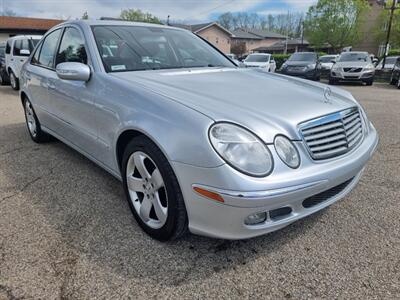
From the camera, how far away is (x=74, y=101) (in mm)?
3178

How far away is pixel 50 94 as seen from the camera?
3.77m

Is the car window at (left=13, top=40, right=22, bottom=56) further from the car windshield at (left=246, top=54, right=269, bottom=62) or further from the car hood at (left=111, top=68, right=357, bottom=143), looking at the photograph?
the car windshield at (left=246, top=54, right=269, bottom=62)

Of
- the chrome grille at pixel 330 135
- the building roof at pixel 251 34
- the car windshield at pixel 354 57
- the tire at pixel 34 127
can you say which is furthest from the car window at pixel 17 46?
the building roof at pixel 251 34

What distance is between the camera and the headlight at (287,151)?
1.94 meters

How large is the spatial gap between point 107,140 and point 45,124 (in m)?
1.94

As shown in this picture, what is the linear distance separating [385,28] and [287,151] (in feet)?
150

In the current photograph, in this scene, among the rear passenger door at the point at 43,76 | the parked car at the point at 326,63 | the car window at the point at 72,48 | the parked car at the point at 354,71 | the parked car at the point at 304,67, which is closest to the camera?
the car window at the point at 72,48

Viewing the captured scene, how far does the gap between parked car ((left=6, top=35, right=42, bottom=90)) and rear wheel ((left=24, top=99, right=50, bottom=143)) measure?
652 centimetres

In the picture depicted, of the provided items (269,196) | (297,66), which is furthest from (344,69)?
(269,196)

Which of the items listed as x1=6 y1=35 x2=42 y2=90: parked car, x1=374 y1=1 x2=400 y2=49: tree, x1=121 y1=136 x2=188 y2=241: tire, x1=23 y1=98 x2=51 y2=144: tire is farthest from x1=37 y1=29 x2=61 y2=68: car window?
x1=374 y1=1 x2=400 y2=49: tree

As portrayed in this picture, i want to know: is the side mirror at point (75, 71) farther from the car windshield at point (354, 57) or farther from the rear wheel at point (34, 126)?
the car windshield at point (354, 57)

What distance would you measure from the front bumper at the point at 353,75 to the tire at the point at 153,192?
1418cm

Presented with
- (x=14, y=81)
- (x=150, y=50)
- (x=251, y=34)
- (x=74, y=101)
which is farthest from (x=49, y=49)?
(x=251, y=34)

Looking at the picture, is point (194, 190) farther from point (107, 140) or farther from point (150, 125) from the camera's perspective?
point (107, 140)
